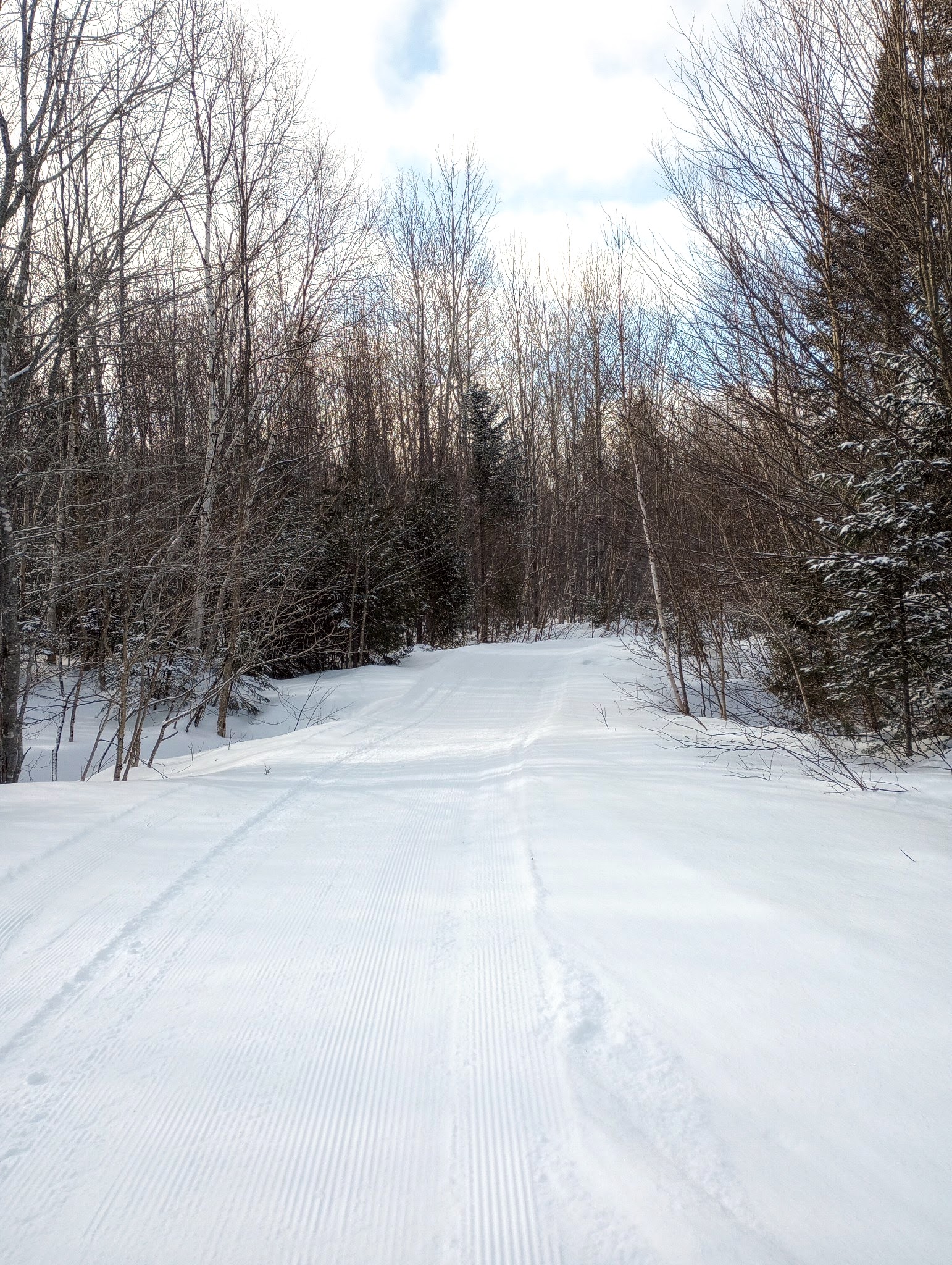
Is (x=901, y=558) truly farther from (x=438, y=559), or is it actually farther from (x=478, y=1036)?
(x=438, y=559)

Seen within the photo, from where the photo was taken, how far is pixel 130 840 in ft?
13.1

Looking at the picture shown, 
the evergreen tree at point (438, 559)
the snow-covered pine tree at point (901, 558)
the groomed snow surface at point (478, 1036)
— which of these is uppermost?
the evergreen tree at point (438, 559)

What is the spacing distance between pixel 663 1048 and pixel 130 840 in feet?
9.89

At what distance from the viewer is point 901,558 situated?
5906mm

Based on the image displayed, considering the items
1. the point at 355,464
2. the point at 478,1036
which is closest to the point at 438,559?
the point at 355,464

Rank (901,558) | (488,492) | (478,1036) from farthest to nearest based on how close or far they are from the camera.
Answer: (488,492) < (901,558) < (478,1036)

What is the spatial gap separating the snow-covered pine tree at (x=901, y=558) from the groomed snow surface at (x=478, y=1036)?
2178 millimetres

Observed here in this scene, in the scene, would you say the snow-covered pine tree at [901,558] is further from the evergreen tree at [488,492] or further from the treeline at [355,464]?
the evergreen tree at [488,492]

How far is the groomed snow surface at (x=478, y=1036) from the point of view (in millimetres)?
1621

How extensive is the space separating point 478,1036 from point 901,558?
527 cm

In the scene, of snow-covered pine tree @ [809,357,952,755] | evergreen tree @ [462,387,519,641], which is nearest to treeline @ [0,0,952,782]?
snow-covered pine tree @ [809,357,952,755]

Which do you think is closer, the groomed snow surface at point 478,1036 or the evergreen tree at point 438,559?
the groomed snow surface at point 478,1036

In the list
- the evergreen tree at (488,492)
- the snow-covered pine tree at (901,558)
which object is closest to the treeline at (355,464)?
the snow-covered pine tree at (901,558)

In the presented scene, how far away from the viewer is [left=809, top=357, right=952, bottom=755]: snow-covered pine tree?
224 inches
